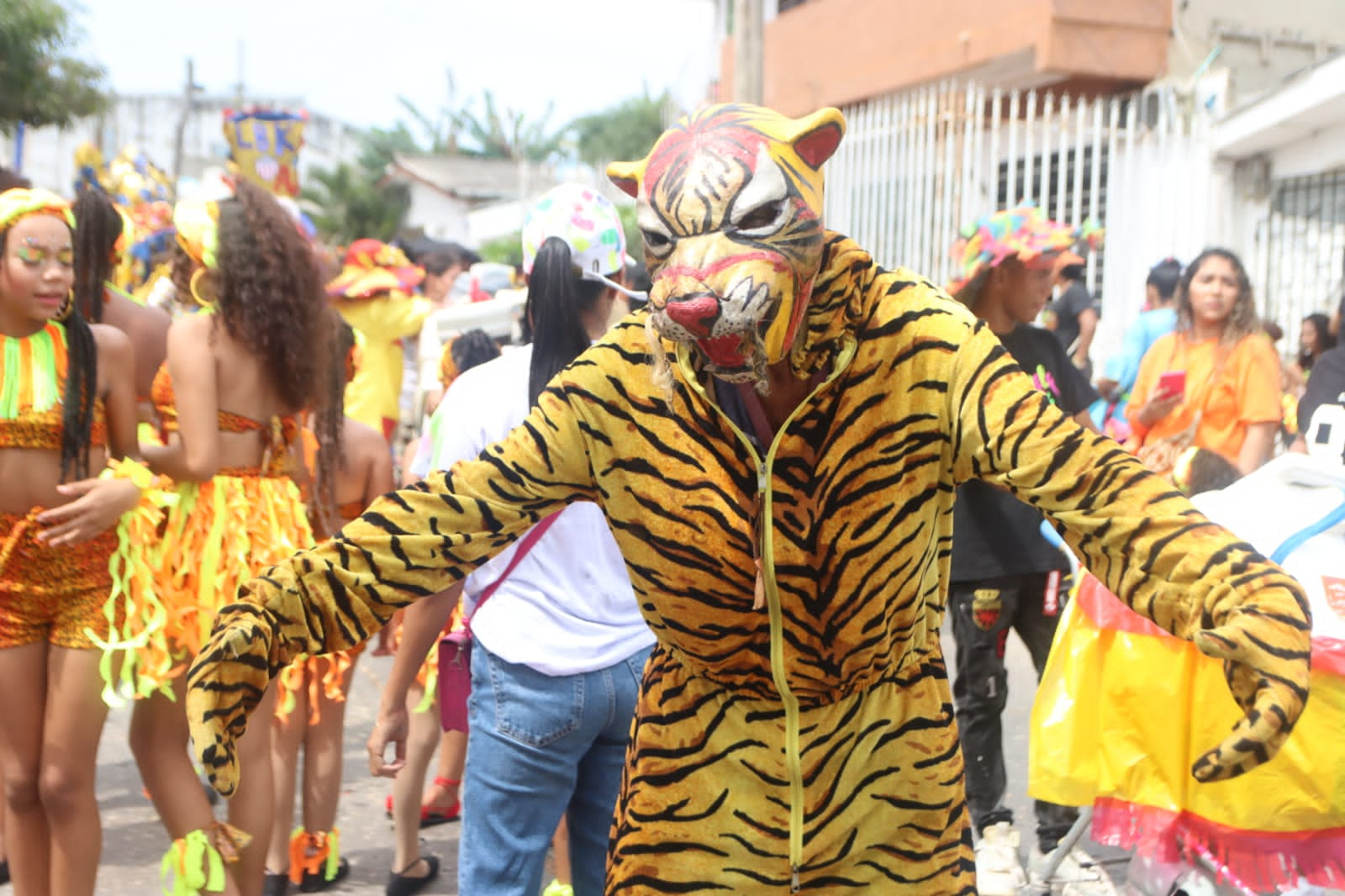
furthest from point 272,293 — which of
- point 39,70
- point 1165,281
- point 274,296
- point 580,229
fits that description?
point 39,70

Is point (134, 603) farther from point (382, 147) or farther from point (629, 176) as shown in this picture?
point (382, 147)

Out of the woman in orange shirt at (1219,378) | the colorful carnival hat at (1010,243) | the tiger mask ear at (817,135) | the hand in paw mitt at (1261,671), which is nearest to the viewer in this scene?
the hand in paw mitt at (1261,671)

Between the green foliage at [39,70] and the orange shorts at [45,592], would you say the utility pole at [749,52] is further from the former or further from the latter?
the green foliage at [39,70]

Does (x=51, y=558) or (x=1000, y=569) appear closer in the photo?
(x=51, y=558)

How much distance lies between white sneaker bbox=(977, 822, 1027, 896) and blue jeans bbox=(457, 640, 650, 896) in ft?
6.29

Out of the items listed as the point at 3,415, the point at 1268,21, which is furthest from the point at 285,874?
the point at 1268,21

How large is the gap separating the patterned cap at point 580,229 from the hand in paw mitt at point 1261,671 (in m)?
1.86

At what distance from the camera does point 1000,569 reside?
4562 millimetres

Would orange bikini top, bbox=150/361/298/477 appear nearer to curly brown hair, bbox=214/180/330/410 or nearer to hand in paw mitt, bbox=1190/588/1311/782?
curly brown hair, bbox=214/180/330/410

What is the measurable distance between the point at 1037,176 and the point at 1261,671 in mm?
12875

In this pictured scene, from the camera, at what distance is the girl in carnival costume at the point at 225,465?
12.4 ft

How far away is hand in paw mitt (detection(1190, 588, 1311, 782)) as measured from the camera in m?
1.58

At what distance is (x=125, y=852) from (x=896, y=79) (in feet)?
46.6

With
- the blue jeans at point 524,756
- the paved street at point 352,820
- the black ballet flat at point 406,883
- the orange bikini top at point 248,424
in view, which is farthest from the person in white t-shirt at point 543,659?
the paved street at point 352,820
